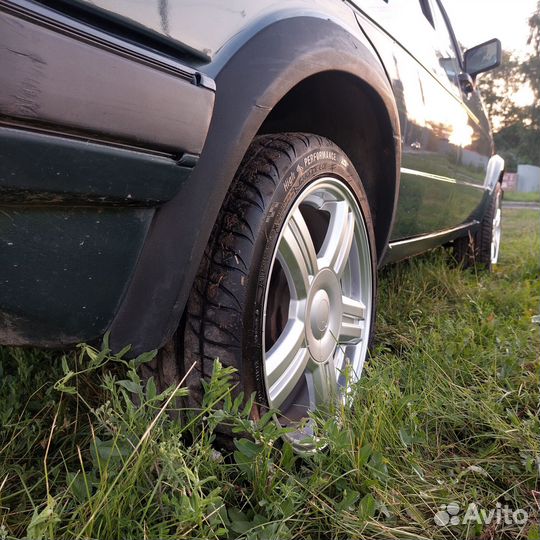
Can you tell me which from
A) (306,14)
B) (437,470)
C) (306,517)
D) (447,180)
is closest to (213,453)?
(306,517)

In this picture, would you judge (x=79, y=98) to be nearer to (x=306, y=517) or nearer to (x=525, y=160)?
(x=306, y=517)

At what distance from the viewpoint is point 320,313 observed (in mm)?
1434

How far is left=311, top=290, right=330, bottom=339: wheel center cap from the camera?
1412 mm

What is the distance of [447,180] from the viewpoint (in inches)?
101

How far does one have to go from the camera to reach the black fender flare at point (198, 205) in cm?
95

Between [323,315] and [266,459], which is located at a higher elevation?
[323,315]

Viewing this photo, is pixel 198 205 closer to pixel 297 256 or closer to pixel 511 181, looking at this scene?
pixel 297 256

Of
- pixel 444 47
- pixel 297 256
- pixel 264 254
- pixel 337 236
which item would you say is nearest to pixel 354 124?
pixel 337 236

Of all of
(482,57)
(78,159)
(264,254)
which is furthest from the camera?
(482,57)

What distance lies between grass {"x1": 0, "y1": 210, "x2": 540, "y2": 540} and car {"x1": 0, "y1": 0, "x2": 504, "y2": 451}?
0.10 m

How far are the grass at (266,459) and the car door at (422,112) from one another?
73 cm

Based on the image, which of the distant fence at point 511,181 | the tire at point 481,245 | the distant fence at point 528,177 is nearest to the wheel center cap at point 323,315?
the tire at point 481,245

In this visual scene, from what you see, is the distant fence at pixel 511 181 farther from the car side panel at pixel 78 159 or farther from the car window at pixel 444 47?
the car side panel at pixel 78 159

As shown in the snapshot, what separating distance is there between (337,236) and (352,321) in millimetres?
296
